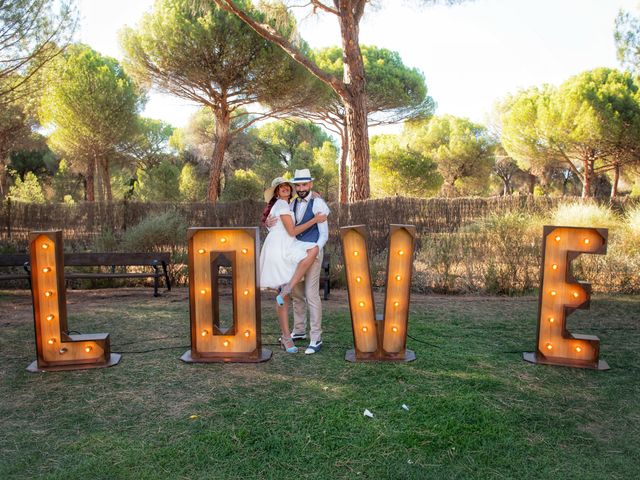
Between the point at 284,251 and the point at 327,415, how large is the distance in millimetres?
1700

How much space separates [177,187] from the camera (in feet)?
92.5

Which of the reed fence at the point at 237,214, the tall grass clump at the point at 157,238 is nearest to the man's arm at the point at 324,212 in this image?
the tall grass clump at the point at 157,238

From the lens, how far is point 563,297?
442 centimetres

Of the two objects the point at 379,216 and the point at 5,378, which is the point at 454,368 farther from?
the point at 379,216

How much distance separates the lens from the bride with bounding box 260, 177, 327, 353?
15.3 ft

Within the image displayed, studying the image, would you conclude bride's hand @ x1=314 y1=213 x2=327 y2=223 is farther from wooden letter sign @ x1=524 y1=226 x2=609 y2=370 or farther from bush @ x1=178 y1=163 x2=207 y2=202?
bush @ x1=178 y1=163 x2=207 y2=202

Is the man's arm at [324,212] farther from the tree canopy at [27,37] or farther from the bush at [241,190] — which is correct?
the bush at [241,190]

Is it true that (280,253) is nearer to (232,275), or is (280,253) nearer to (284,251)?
(284,251)

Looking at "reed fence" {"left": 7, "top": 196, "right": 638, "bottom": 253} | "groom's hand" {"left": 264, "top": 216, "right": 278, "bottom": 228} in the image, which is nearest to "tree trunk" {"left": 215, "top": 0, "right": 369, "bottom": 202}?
"reed fence" {"left": 7, "top": 196, "right": 638, "bottom": 253}

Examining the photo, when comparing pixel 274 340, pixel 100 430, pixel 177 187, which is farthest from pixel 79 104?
pixel 100 430

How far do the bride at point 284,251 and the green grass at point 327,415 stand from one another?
704 mm

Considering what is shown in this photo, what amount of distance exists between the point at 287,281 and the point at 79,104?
2025 centimetres

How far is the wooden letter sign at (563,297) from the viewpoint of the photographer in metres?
4.38

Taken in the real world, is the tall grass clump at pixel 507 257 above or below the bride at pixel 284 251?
below
